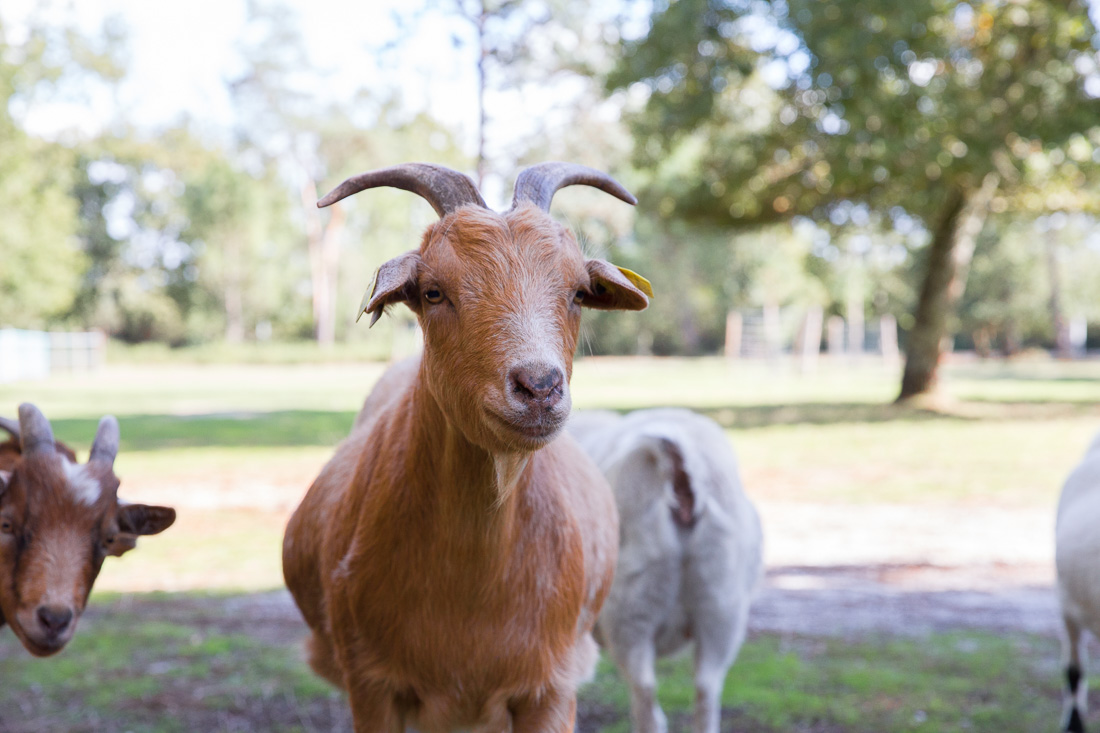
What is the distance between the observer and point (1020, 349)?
5731 centimetres

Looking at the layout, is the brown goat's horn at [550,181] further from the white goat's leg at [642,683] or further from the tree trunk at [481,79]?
the tree trunk at [481,79]

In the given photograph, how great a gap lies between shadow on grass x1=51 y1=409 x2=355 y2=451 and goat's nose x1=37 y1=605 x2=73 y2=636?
546 inches

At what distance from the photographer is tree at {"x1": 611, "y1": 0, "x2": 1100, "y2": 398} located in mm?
16469

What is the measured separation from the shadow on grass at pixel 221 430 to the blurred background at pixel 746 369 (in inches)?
6.2

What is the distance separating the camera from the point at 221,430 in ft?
64.2

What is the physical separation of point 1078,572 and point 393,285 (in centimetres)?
414

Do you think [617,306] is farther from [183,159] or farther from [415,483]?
[183,159]

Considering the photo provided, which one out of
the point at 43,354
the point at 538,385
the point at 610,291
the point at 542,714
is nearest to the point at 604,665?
the point at 542,714

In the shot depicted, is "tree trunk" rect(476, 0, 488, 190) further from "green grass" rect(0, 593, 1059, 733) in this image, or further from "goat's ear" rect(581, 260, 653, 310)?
"goat's ear" rect(581, 260, 653, 310)

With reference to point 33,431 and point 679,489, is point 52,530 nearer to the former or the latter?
point 33,431

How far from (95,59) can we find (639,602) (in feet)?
144

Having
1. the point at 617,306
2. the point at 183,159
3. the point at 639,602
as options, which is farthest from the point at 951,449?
the point at 183,159

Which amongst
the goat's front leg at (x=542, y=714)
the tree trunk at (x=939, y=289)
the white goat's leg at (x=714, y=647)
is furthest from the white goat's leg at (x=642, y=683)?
the tree trunk at (x=939, y=289)

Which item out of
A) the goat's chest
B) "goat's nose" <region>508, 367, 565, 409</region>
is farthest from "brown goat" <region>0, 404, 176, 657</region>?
A: "goat's nose" <region>508, 367, 565, 409</region>
